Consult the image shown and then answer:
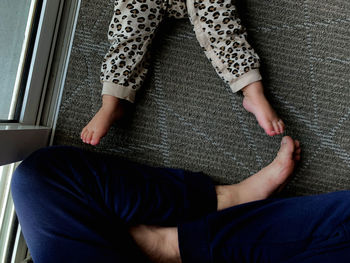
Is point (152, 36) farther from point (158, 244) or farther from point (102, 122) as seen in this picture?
point (158, 244)

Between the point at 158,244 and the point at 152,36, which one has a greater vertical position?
the point at 152,36

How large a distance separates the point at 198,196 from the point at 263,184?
0.19 m

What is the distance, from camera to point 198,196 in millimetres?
854

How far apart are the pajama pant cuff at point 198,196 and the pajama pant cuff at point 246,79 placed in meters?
0.27

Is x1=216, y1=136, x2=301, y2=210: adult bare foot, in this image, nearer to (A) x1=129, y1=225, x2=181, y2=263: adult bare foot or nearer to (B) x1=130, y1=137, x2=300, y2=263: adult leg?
(B) x1=130, y1=137, x2=300, y2=263: adult leg

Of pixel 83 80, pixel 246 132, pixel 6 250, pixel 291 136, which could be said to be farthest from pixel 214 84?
pixel 6 250

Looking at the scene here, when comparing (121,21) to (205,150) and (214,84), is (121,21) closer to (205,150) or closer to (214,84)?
(214,84)

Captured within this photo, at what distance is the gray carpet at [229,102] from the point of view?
966 mm

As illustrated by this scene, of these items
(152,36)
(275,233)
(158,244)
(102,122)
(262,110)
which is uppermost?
(152,36)

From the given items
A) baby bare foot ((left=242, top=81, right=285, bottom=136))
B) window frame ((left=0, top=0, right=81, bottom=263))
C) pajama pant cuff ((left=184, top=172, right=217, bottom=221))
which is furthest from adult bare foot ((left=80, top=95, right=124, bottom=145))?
baby bare foot ((left=242, top=81, right=285, bottom=136))

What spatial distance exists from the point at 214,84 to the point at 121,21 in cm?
32

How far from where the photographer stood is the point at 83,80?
96 cm

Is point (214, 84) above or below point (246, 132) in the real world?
above

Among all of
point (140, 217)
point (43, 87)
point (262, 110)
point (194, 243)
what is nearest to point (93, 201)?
point (140, 217)
